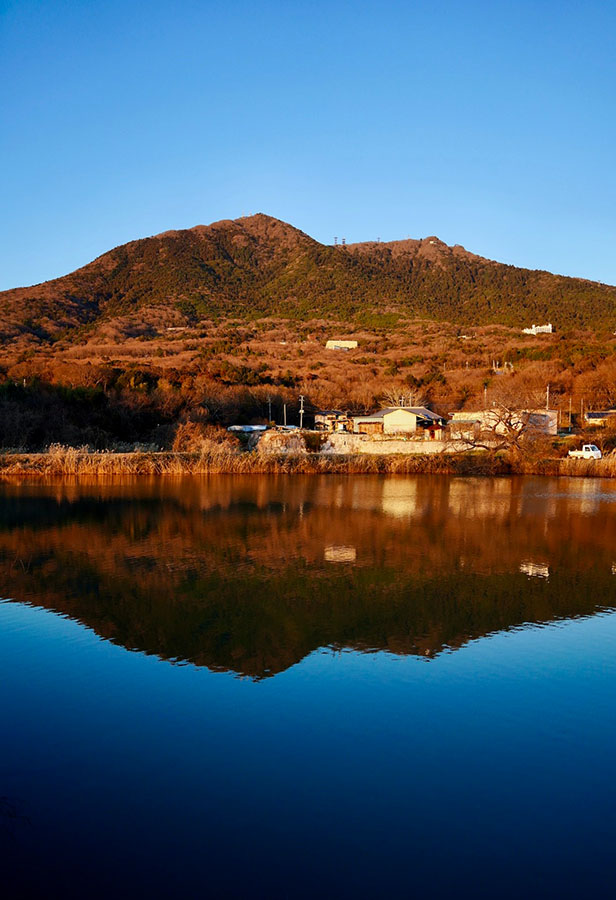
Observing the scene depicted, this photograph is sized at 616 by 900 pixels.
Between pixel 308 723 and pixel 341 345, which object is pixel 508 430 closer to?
pixel 308 723

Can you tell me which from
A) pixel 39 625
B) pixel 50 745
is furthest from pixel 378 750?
pixel 39 625

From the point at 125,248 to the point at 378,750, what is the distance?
130062mm

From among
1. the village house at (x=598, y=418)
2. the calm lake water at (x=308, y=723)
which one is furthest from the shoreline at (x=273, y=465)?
the calm lake water at (x=308, y=723)

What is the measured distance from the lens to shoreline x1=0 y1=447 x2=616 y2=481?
29.9m

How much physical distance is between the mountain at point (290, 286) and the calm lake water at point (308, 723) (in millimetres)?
76132

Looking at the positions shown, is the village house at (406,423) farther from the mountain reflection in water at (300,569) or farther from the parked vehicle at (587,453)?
the mountain reflection in water at (300,569)

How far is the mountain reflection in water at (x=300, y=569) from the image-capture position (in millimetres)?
8273

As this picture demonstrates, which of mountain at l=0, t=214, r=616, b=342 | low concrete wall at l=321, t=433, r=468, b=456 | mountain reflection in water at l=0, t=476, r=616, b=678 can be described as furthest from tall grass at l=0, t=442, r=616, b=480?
mountain at l=0, t=214, r=616, b=342

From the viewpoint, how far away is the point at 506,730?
5730 millimetres

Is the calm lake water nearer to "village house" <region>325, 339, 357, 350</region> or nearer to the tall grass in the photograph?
the tall grass

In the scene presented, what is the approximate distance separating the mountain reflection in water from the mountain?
68388mm

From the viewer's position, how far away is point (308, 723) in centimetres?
584

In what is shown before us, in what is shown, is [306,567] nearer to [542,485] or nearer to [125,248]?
[542,485]

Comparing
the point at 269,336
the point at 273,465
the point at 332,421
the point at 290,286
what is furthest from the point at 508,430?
the point at 290,286
